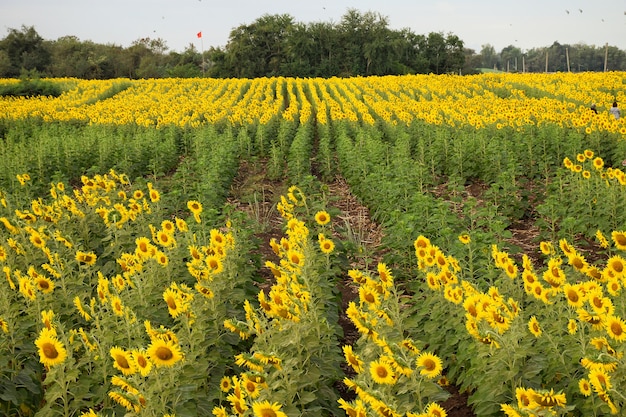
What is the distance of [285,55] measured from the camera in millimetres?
56938

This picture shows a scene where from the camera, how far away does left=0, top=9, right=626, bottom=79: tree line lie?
178 ft

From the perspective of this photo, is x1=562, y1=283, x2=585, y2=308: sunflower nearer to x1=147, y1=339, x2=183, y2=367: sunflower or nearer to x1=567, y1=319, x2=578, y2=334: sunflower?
x1=567, y1=319, x2=578, y2=334: sunflower

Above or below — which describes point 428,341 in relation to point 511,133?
below

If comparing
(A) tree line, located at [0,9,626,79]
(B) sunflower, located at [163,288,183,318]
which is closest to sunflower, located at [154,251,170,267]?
(B) sunflower, located at [163,288,183,318]

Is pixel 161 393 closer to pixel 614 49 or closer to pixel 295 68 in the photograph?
pixel 295 68

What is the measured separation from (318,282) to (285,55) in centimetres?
5440

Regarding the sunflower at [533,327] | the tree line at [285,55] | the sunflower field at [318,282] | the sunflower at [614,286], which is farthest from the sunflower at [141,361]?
the tree line at [285,55]

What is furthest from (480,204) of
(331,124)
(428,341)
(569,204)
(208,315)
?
(331,124)

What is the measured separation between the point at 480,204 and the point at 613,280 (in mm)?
6654

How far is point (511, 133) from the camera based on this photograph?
45.1 feet

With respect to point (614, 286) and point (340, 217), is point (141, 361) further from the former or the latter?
point (340, 217)

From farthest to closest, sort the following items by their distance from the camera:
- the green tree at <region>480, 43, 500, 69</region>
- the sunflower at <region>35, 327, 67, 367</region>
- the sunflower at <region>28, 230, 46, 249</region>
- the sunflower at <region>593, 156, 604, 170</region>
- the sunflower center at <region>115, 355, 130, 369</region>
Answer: the green tree at <region>480, 43, 500, 69</region>
the sunflower at <region>593, 156, 604, 170</region>
the sunflower at <region>28, 230, 46, 249</region>
the sunflower at <region>35, 327, 67, 367</region>
the sunflower center at <region>115, 355, 130, 369</region>

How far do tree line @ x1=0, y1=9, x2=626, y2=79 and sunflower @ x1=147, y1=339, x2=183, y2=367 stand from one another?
158 ft

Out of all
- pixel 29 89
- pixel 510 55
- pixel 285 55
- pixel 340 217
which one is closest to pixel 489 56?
pixel 510 55
